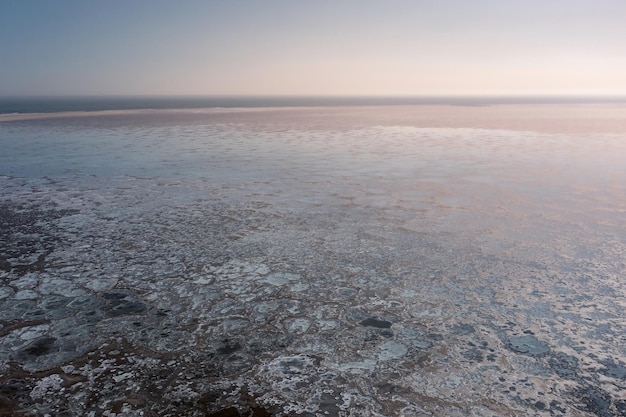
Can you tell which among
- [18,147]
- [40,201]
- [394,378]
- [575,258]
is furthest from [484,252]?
[18,147]

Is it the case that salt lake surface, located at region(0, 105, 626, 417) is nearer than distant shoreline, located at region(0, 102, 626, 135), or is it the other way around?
salt lake surface, located at region(0, 105, 626, 417)

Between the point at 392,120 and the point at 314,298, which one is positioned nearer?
the point at 314,298

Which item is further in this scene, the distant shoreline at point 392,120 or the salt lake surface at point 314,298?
the distant shoreline at point 392,120

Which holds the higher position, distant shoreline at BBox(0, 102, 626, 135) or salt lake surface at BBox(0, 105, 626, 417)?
distant shoreline at BBox(0, 102, 626, 135)

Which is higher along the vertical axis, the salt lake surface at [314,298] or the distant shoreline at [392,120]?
the distant shoreline at [392,120]

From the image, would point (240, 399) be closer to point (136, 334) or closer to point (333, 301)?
point (136, 334)

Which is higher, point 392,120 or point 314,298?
point 392,120

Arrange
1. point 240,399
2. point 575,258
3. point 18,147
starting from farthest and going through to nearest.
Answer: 1. point 18,147
2. point 575,258
3. point 240,399

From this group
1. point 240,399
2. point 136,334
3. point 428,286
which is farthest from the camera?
point 428,286
